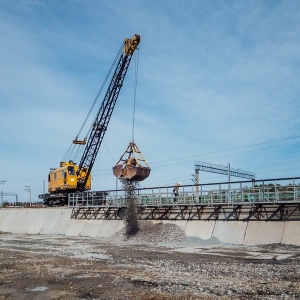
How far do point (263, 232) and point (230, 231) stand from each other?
6.56ft

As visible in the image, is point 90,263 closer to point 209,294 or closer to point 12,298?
point 12,298

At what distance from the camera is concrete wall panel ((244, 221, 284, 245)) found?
1923 centimetres

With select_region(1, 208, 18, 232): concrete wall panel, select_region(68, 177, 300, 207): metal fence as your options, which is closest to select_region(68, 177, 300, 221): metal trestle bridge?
select_region(68, 177, 300, 207): metal fence

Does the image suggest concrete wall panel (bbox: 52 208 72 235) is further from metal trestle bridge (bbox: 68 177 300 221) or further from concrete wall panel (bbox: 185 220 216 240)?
concrete wall panel (bbox: 185 220 216 240)

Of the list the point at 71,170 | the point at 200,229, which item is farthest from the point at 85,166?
the point at 200,229

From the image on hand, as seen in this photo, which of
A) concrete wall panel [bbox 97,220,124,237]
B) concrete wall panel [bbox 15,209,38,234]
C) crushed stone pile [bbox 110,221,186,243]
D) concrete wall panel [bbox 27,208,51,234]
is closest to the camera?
crushed stone pile [bbox 110,221,186,243]

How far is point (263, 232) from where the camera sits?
1981 centimetres

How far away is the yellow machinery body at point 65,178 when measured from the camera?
39906 millimetres

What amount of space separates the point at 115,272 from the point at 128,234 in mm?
14324

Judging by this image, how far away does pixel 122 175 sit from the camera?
81.4ft

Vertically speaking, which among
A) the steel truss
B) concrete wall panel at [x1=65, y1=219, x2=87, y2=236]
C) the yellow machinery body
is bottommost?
concrete wall panel at [x1=65, y1=219, x2=87, y2=236]

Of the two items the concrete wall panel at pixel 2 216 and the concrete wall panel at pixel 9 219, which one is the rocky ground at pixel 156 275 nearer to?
the concrete wall panel at pixel 9 219

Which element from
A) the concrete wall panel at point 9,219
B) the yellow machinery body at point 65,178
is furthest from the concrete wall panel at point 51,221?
the concrete wall panel at point 9,219

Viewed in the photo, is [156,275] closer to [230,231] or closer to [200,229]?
[230,231]
